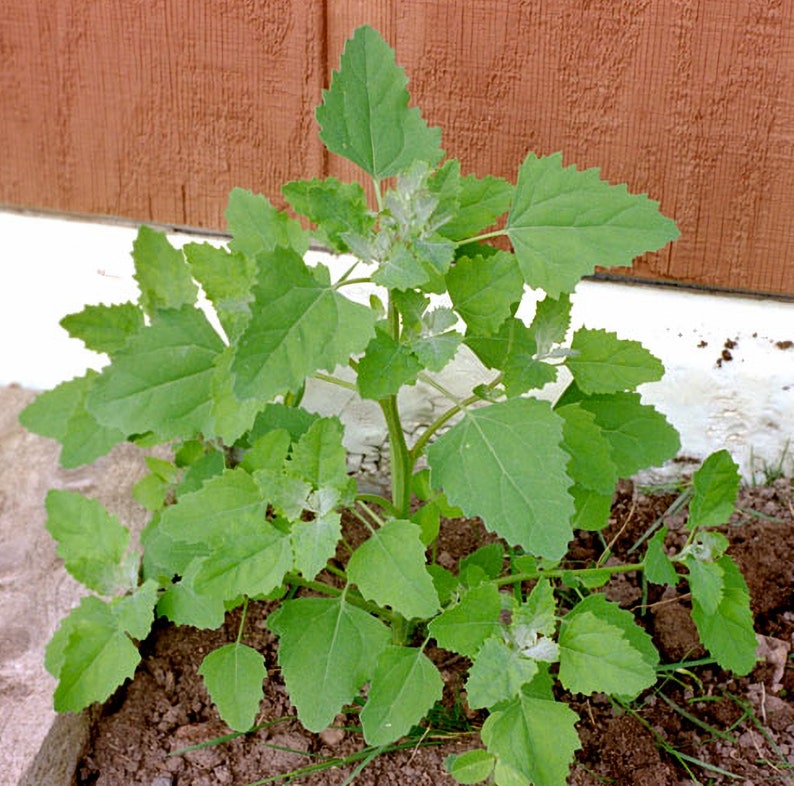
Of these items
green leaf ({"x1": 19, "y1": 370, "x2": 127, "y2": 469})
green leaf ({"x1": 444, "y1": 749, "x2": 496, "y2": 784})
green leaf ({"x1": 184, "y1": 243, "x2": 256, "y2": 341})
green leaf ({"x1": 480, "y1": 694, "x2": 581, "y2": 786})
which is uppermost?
green leaf ({"x1": 184, "y1": 243, "x2": 256, "y2": 341})

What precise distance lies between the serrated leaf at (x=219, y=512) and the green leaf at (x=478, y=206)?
1.41 ft

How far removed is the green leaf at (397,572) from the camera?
1.41 meters

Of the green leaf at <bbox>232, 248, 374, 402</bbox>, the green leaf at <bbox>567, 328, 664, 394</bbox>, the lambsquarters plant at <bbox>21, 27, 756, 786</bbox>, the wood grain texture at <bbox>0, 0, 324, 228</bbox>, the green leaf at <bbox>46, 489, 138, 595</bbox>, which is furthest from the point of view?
the wood grain texture at <bbox>0, 0, 324, 228</bbox>

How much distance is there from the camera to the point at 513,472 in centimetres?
136

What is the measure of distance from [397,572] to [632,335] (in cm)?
82

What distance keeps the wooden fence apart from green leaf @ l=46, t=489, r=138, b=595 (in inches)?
26.4

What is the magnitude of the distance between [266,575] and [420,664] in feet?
0.83

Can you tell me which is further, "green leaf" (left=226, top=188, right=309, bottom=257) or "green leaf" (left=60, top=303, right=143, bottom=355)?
"green leaf" (left=60, top=303, right=143, bottom=355)

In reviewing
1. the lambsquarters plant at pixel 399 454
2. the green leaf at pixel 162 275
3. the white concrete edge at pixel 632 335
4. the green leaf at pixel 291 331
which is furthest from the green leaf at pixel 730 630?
the green leaf at pixel 162 275

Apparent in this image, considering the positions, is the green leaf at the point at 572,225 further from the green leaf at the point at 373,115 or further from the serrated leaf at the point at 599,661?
the serrated leaf at the point at 599,661

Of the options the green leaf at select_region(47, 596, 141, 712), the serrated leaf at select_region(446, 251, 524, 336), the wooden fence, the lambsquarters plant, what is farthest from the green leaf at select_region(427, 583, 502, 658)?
the wooden fence

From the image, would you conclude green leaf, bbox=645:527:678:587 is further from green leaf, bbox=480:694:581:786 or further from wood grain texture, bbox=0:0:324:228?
wood grain texture, bbox=0:0:324:228

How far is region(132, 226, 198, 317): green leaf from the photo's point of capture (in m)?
1.78

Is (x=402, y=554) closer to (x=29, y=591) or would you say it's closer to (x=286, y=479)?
(x=286, y=479)
